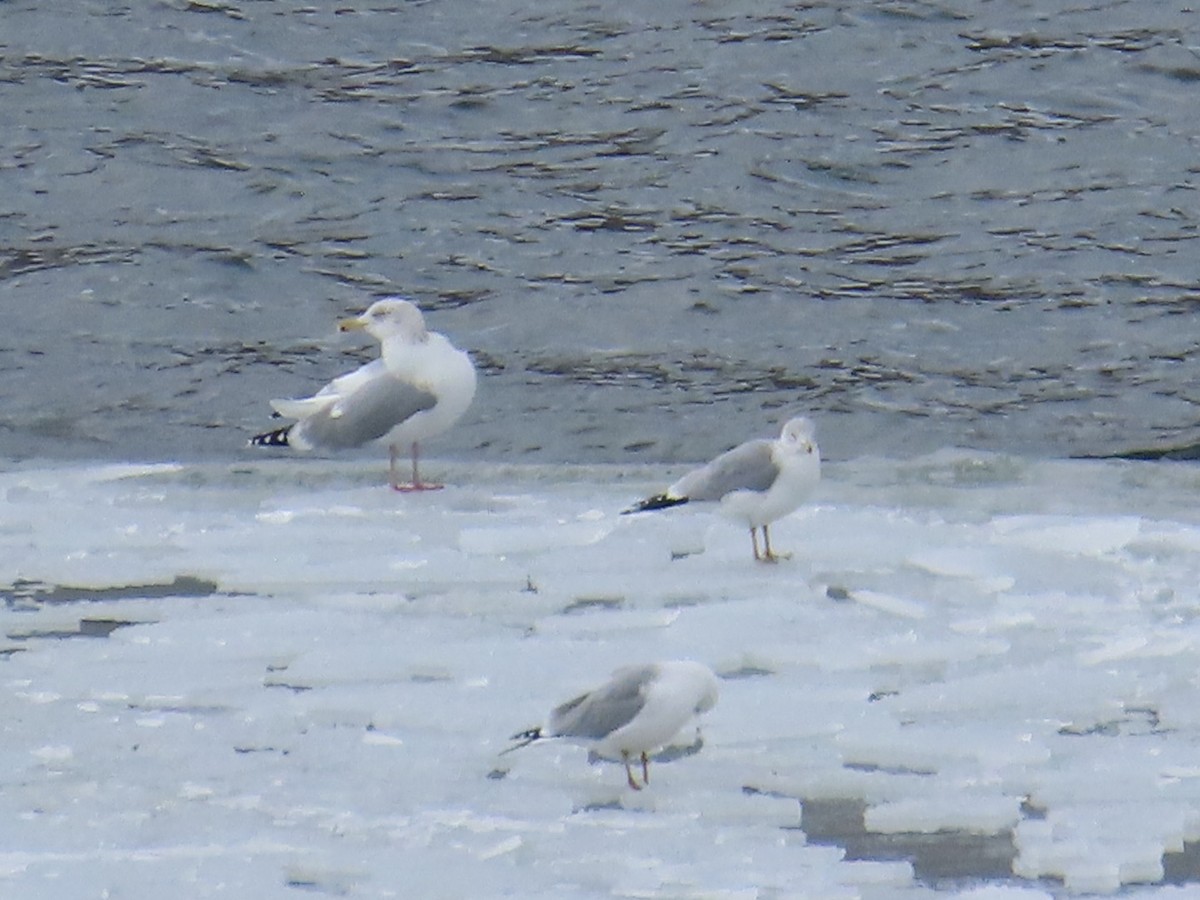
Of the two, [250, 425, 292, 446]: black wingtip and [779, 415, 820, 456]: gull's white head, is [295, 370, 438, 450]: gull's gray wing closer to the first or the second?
[250, 425, 292, 446]: black wingtip

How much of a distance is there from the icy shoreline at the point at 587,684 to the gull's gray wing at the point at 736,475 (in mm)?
226

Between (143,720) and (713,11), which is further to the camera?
(713,11)

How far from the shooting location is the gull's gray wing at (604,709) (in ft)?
15.1

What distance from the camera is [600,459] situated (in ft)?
34.8

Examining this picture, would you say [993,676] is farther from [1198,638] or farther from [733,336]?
[733,336]

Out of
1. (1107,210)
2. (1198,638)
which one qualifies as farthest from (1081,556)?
(1107,210)

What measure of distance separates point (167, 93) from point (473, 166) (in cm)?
268

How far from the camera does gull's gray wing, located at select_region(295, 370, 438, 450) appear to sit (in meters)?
8.35

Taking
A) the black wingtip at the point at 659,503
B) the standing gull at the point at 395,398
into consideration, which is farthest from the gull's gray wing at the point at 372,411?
the black wingtip at the point at 659,503

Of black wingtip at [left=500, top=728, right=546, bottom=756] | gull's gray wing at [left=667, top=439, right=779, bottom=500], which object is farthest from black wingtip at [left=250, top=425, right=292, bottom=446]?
black wingtip at [left=500, top=728, right=546, bottom=756]

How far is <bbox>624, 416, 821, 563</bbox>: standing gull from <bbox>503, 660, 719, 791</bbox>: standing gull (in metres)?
1.97

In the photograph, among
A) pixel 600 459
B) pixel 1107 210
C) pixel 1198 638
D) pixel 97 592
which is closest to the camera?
pixel 1198 638

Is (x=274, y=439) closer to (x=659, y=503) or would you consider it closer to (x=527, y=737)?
(x=659, y=503)

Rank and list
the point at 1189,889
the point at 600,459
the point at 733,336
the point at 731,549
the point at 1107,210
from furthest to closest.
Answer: the point at 1107,210 < the point at 733,336 < the point at 600,459 < the point at 731,549 < the point at 1189,889
